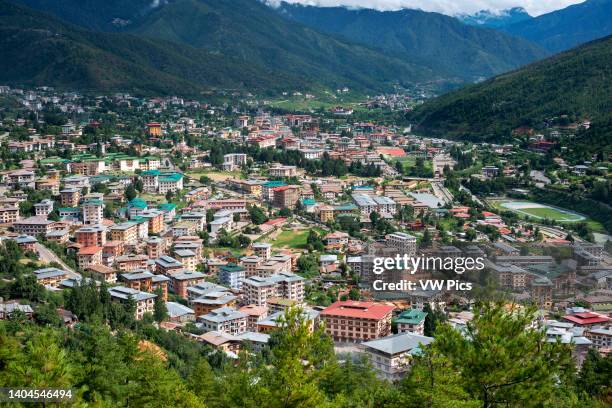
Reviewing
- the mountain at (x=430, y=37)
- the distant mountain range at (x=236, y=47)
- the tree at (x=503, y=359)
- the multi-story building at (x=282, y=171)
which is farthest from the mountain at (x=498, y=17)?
the tree at (x=503, y=359)

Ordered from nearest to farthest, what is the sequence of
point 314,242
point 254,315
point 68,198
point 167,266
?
point 254,315
point 167,266
point 314,242
point 68,198

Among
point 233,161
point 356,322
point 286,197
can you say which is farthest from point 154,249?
point 233,161

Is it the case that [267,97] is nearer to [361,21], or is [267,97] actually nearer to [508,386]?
[508,386]

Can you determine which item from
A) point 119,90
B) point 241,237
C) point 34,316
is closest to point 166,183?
point 241,237

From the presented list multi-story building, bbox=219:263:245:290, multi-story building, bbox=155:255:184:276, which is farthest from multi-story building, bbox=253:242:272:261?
multi-story building, bbox=155:255:184:276

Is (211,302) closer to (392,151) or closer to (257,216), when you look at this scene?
(257,216)

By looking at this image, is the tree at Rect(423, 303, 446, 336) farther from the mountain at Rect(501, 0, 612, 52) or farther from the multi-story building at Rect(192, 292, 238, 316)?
the mountain at Rect(501, 0, 612, 52)
